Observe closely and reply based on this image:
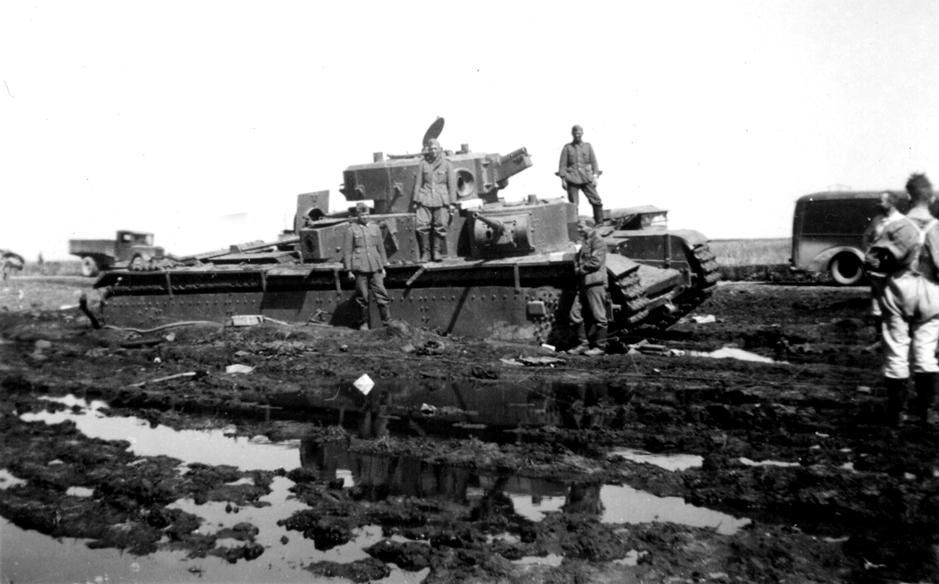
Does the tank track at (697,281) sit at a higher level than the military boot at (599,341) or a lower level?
higher

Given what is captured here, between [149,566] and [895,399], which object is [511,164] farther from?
[149,566]

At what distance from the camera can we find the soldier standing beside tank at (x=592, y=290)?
1134cm

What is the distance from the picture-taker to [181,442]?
24.1 ft

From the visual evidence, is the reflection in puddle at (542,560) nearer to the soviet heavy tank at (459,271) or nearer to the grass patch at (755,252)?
the soviet heavy tank at (459,271)

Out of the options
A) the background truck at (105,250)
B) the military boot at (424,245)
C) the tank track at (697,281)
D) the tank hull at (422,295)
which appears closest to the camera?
the tank hull at (422,295)

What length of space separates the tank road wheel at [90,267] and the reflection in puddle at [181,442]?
29.3 m

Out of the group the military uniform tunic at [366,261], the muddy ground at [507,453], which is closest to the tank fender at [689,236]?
the muddy ground at [507,453]

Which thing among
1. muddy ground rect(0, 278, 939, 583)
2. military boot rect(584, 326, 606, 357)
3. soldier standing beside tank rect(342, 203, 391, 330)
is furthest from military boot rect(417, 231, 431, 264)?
military boot rect(584, 326, 606, 357)

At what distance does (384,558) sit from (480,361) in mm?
6481

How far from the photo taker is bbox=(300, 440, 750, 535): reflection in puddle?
506cm

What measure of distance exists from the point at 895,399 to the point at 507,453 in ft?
11.0

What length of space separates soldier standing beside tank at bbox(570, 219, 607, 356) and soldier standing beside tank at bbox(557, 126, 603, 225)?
11.0 ft

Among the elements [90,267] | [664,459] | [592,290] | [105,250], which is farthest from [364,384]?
[90,267]

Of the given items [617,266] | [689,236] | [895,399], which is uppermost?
[689,236]
